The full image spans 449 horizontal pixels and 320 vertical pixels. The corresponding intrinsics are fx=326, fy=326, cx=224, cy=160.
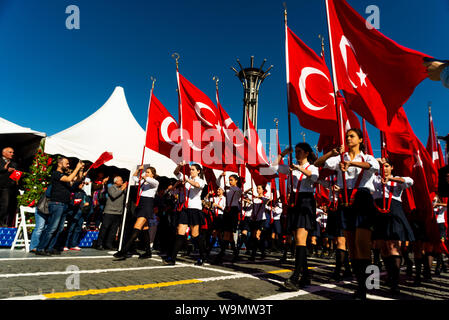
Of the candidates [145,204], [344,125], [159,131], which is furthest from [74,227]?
[344,125]

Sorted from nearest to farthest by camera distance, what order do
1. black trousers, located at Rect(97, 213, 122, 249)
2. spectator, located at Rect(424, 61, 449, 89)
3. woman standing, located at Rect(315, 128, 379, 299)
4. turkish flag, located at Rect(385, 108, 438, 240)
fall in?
spectator, located at Rect(424, 61, 449, 89)
woman standing, located at Rect(315, 128, 379, 299)
turkish flag, located at Rect(385, 108, 438, 240)
black trousers, located at Rect(97, 213, 122, 249)

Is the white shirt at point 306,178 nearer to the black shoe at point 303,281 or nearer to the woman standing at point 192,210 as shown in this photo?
the black shoe at point 303,281

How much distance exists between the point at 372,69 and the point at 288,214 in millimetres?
2290

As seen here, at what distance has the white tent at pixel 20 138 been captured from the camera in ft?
27.2

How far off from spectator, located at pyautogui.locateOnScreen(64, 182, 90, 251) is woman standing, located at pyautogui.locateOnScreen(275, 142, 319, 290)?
541cm

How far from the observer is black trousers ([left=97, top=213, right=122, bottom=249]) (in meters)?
8.91

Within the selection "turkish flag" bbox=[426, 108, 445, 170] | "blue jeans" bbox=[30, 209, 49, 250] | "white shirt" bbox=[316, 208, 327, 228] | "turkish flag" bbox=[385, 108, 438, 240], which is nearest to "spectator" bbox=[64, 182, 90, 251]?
"blue jeans" bbox=[30, 209, 49, 250]

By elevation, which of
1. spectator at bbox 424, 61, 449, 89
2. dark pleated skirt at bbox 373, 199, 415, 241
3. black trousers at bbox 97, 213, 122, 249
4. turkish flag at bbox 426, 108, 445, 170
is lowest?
black trousers at bbox 97, 213, 122, 249

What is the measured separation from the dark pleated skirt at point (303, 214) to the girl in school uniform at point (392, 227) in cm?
86

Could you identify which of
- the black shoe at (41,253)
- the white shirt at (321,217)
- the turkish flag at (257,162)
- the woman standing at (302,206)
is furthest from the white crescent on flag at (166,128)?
the white shirt at (321,217)

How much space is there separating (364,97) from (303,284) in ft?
8.56

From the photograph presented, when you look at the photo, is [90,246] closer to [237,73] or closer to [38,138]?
[38,138]

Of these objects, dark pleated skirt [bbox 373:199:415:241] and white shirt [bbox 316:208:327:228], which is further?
white shirt [bbox 316:208:327:228]

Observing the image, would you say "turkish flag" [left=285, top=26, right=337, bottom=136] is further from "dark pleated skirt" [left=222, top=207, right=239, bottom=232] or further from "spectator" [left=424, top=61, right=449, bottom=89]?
"dark pleated skirt" [left=222, top=207, right=239, bottom=232]
